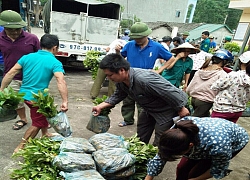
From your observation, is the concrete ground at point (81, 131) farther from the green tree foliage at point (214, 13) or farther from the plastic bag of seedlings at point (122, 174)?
the green tree foliage at point (214, 13)

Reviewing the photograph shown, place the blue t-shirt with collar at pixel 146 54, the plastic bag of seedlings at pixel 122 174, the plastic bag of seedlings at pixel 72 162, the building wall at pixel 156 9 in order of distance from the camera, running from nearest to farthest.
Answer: the plastic bag of seedlings at pixel 72 162
the plastic bag of seedlings at pixel 122 174
the blue t-shirt with collar at pixel 146 54
the building wall at pixel 156 9

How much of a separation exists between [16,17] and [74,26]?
440cm

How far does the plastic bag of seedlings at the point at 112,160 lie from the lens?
6.28 feet

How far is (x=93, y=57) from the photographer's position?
5.73 metres

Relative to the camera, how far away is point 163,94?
215 centimetres

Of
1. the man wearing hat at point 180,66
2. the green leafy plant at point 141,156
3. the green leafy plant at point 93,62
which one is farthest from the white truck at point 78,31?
the green leafy plant at point 141,156

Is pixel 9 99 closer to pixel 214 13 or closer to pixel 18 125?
pixel 18 125

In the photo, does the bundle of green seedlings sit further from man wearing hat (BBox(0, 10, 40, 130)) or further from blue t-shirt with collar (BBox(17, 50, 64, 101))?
man wearing hat (BBox(0, 10, 40, 130))

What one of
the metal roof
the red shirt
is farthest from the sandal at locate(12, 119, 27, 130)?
the metal roof

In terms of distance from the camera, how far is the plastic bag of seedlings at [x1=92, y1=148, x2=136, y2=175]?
192 cm

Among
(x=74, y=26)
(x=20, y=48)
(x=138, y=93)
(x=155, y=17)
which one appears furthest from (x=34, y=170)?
(x=155, y=17)

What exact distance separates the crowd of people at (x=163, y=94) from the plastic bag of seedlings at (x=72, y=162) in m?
0.54

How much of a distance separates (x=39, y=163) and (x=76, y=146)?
37 cm

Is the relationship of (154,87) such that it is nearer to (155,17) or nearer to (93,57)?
(93,57)
